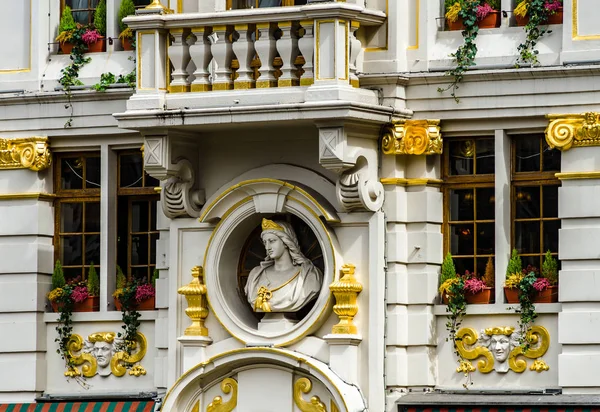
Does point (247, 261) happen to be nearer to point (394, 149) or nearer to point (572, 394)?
point (394, 149)

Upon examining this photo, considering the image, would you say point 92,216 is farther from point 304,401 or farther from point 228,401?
point 304,401

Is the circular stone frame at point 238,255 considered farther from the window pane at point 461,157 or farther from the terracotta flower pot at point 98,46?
the terracotta flower pot at point 98,46

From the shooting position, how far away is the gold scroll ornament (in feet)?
97.8

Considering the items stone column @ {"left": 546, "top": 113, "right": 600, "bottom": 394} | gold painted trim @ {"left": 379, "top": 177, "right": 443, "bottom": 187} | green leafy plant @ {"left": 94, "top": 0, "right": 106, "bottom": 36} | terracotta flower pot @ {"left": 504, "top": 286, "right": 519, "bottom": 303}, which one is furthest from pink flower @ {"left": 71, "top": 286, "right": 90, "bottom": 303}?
stone column @ {"left": 546, "top": 113, "right": 600, "bottom": 394}

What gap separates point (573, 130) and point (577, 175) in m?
0.53

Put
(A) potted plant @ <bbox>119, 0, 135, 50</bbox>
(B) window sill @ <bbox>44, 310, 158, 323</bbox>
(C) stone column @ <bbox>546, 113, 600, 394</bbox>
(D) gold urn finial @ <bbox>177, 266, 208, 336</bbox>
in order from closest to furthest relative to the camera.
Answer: (C) stone column @ <bbox>546, 113, 600, 394</bbox>, (D) gold urn finial @ <bbox>177, 266, 208, 336</bbox>, (B) window sill @ <bbox>44, 310, 158, 323</bbox>, (A) potted plant @ <bbox>119, 0, 135, 50</bbox>

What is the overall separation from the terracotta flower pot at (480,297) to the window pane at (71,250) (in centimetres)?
552

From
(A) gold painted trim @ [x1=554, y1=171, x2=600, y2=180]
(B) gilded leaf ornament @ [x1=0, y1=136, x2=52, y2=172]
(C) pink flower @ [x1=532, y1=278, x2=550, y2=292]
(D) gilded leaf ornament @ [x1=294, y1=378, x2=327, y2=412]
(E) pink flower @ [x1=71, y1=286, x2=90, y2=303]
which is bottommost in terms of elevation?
(D) gilded leaf ornament @ [x1=294, y1=378, x2=327, y2=412]

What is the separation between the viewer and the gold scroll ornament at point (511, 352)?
97.8 ft

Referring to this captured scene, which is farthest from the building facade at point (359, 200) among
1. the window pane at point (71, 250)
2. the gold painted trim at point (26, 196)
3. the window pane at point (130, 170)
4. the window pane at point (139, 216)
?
the gold painted trim at point (26, 196)

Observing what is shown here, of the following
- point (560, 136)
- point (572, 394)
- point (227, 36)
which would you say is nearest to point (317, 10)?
point (227, 36)

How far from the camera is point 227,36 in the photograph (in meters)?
30.3

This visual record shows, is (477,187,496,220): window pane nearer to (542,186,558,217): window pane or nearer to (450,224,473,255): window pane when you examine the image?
(450,224,473,255): window pane

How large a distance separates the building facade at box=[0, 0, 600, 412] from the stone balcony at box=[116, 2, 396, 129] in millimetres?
26
